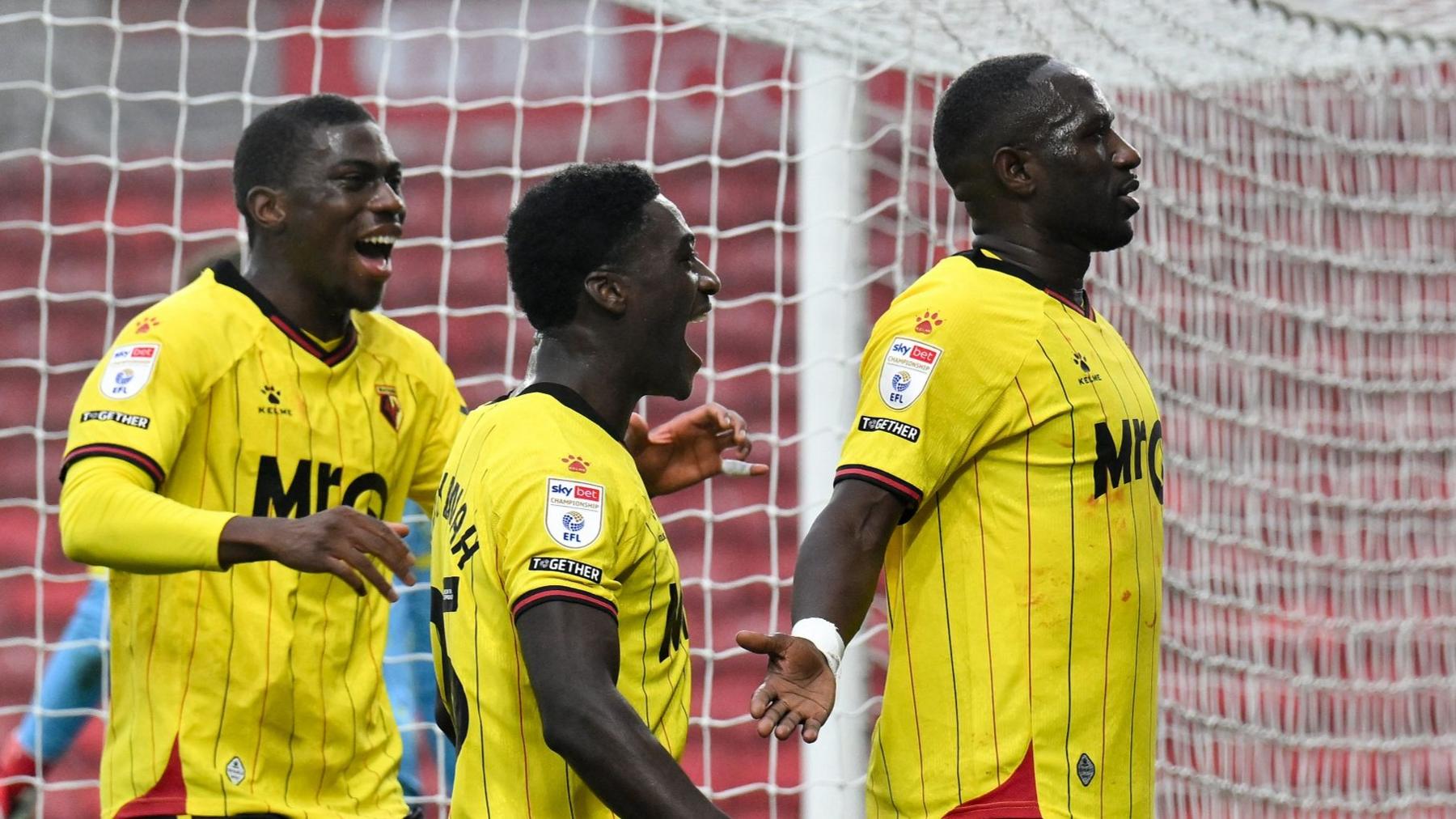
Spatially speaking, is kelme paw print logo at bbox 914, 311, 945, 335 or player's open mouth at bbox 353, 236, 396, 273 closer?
kelme paw print logo at bbox 914, 311, 945, 335

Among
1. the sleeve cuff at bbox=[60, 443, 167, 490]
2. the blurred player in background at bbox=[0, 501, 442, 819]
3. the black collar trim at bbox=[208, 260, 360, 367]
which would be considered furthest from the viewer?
the blurred player in background at bbox=[0, 501, 442, 819]

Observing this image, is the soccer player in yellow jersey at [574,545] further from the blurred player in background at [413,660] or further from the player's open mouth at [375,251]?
the blurred player in background at [413,660]

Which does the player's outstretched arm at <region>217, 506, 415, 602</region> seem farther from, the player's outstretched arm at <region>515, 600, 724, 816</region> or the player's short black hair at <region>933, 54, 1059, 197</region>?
the player's short black hair at <region>933, 54, 1059, 197</region>

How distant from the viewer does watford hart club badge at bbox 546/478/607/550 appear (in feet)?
8.22

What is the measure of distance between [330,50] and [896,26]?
13.8ft

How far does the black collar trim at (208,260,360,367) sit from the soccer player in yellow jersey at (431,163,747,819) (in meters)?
1.02

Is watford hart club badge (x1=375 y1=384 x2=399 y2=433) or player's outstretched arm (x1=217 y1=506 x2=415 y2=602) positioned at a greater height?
watford hart club badge (x1=375 y1=384 x2=399 y2=433)

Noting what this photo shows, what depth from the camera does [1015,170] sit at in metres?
3.13

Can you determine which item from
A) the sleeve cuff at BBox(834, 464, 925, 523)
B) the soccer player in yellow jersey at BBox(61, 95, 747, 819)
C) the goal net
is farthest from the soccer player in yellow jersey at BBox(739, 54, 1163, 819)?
the goal net

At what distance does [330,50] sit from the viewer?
27.9 ft

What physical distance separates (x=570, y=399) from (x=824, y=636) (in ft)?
1.61

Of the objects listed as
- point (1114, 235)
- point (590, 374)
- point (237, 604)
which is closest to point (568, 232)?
point (590, 374)

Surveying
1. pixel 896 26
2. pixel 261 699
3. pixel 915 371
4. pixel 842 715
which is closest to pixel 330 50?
pixel 896 26

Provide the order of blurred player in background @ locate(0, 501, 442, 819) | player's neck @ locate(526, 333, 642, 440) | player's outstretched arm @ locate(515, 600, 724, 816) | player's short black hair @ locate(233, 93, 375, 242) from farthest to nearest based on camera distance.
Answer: blurred player in background @ locate(0, 501, 442, 819), player's short black hair @ locate(233, 93, 375, 242), player's neck @ locate(526, 333, 642, 440), player's outstretched arm @ locate(515, 600, 724, 816)
